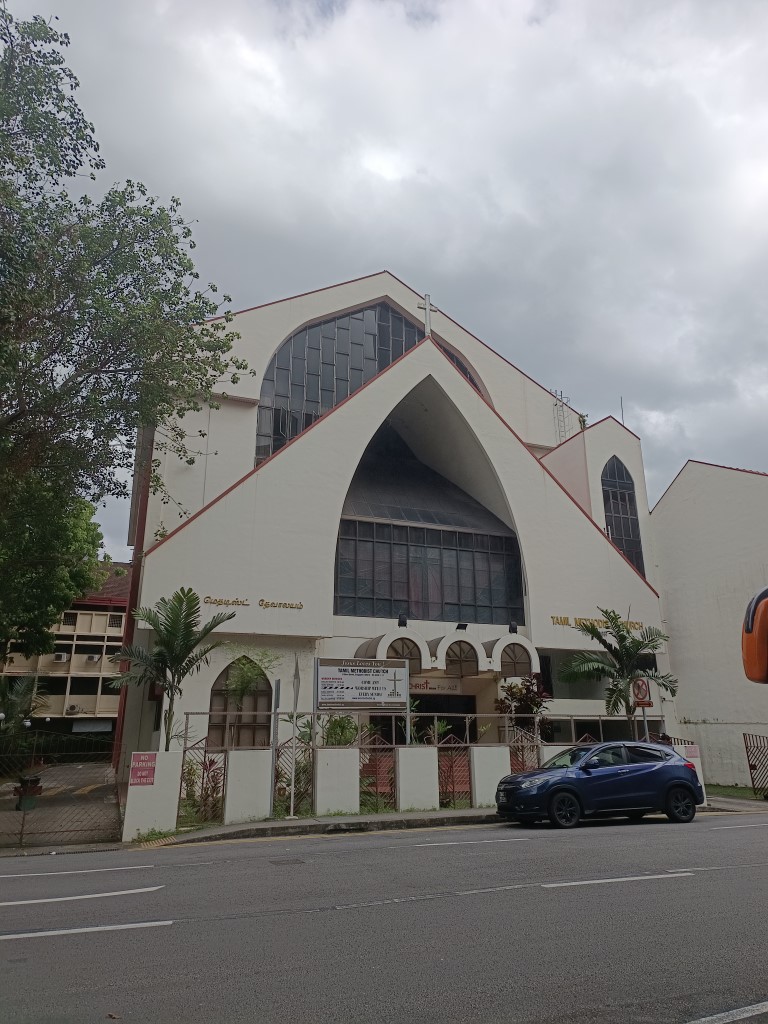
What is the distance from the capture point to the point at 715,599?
28.0m

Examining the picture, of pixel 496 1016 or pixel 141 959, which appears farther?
pixel 141 959

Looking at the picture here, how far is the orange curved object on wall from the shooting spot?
4.94 meters

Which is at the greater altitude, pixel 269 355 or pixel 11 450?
pixel 269 355

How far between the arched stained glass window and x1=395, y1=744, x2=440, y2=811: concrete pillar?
47.8 ft

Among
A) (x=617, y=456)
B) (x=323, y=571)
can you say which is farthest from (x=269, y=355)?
(x=617, y=456)

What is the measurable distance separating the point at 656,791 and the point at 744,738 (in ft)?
42.2

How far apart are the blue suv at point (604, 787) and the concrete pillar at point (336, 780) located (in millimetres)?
3292

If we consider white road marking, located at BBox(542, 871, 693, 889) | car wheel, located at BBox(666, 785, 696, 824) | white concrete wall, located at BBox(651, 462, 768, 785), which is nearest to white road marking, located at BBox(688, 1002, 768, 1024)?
white road marking, located at BBox(542, 871, 693, 889)

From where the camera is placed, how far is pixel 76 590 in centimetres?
2747

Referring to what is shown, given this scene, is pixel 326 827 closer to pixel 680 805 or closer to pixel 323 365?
pixel 680 805

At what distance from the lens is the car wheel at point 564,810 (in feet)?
41.8

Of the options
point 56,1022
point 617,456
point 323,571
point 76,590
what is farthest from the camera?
point 617,456

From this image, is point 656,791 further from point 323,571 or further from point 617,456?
point 617,456

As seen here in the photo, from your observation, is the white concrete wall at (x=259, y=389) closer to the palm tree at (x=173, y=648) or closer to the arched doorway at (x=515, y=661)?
the palm tree at (x=173, y=648)
